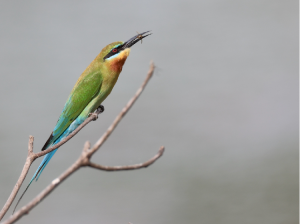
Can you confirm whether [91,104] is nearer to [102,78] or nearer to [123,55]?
[102,78]

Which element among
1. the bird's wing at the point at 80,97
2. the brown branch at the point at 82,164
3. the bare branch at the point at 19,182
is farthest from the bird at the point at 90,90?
the brown branch at the point at 82,164

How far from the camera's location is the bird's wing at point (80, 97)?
172cm

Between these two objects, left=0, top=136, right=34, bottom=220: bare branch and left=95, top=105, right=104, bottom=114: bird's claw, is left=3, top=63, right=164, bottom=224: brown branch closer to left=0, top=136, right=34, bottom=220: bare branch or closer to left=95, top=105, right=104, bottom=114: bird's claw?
left=0, top=136, right=34, bottom=220: bare branch

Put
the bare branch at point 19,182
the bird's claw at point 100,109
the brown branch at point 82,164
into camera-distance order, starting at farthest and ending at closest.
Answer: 1. the bird's claw at point 100,109
2. the bare branch at point 19,182
3. the brown branch at point 82,164

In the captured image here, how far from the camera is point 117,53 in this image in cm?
157

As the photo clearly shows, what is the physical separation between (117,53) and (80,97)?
347mm

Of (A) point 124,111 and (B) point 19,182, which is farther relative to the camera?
(B) point 19,182

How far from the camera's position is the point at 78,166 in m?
0.56

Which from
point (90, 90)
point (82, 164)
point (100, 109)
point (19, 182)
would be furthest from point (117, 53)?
point (82, 164)

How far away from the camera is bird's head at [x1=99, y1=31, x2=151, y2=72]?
1.52m

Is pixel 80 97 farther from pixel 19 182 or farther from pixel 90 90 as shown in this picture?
pixel 19 182

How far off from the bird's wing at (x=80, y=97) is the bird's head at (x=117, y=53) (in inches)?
4.2

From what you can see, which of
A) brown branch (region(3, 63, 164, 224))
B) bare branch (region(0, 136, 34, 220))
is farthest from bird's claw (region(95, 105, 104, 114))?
brown branch (region(3, 63, 164, 224))

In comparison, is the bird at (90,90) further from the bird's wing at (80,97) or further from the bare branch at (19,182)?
the bare branch at (19,182)
